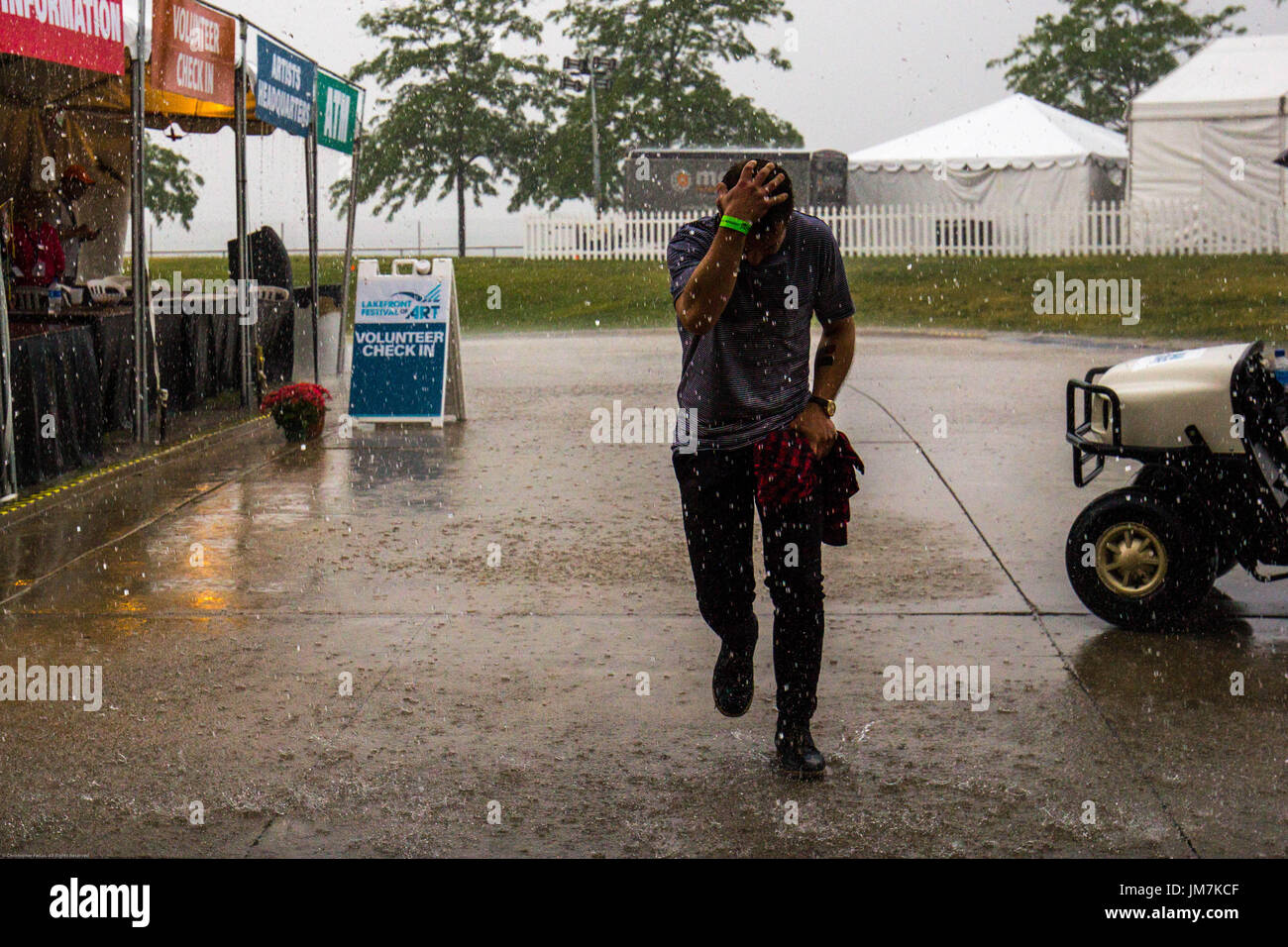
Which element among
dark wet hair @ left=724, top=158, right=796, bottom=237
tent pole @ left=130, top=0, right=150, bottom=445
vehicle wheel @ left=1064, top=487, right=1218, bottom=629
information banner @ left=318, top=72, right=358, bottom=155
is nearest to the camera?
dark wet hair @ left=724, top=158, right=796, bottom=237

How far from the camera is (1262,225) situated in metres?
29.9

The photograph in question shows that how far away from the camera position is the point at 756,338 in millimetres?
4645

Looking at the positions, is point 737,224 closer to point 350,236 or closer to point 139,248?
point 139,248

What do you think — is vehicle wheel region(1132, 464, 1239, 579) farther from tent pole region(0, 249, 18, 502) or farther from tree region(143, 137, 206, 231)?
tree region(143, 137, 206, 231)

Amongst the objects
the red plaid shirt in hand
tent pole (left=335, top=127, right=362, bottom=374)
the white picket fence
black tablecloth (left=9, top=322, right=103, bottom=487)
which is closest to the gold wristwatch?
the red plaid shirt in hand

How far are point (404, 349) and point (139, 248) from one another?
2485 millimetres

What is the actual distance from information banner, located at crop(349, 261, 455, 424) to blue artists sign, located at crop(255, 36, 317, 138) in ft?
8.94

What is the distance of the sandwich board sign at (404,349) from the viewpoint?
1320cm

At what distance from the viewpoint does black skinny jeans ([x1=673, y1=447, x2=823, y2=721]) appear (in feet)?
15.2

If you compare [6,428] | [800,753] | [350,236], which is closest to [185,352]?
[350,236]

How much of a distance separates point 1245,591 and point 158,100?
48.1 ft

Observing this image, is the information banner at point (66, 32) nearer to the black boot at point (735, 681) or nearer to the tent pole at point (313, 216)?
the black boot at point (735, 681)
